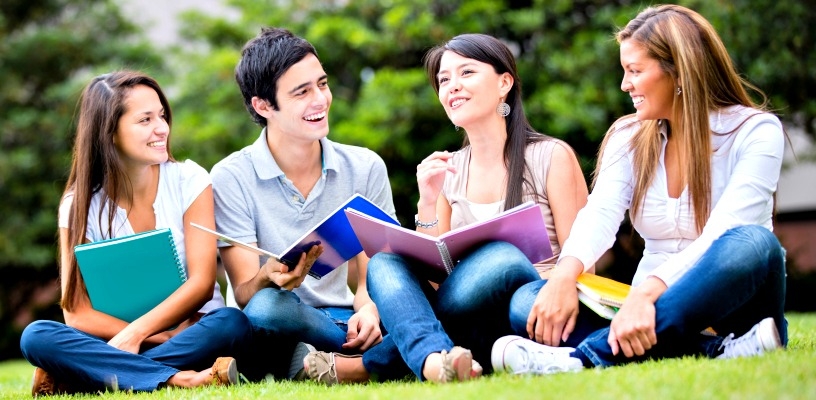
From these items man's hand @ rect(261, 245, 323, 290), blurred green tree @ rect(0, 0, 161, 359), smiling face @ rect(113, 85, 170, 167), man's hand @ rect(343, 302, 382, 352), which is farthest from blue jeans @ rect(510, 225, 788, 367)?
blurred green tree @ rect(0, 0, 161, 359)

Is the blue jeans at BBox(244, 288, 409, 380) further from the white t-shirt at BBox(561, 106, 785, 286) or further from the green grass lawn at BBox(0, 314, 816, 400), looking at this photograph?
the white t-shirt at BBox(561, 106, 785, 286)

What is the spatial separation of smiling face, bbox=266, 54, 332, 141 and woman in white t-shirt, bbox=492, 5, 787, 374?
1.32 metres

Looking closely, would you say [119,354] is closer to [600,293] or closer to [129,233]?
[129,233]

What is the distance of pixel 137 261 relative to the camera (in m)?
3.99

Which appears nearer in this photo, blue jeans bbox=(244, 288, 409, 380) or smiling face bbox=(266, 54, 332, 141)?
blue jeans bbox=(244, 288, 409, 380)

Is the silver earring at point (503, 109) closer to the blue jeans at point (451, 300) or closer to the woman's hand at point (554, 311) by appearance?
the blue jeans at point (451, 300)

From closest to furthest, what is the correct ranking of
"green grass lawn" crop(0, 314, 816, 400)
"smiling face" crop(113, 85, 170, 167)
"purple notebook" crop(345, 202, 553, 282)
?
"green grass lawn" crop(0, 314, 816, 400) → "purple notebook" crop(345, 202, 553, 282) → "smiling face" crop(113, 85, 170, 167)

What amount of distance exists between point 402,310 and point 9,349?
9.66 metres

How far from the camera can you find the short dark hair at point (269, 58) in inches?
173

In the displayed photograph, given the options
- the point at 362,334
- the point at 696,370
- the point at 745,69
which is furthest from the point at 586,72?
the point at 696,370

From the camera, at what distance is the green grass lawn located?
244 cm

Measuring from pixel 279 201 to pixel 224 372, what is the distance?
0.95 metres

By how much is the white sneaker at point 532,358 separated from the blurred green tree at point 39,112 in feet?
29.5

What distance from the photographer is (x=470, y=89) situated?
4121 millimetres
